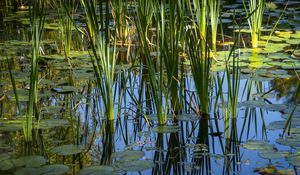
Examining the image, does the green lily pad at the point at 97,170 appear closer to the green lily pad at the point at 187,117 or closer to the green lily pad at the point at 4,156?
the green lily pad at the point at 4,156

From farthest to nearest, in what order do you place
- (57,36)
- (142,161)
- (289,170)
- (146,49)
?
(57,36) → (146,49) → (142,161) → (289,170)

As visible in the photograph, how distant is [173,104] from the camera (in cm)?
307

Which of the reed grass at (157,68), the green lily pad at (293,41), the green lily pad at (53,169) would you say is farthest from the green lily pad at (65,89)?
the green lily pad at (293,41)

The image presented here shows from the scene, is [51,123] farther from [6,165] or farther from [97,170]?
[97,170]

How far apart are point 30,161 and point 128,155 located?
45 cm

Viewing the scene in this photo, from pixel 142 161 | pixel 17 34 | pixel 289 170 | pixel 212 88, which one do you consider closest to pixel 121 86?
pixel 212 88

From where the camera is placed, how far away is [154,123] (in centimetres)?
294

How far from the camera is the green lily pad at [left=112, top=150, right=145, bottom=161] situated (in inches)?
96.6

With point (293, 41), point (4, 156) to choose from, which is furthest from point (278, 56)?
point (4, 156)

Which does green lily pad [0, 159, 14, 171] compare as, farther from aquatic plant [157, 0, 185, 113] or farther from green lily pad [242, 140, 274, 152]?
green lily pad [242, 140, 274, 152]

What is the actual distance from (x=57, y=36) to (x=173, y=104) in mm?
2618

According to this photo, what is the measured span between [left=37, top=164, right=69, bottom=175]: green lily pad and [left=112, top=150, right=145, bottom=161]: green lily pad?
263mm

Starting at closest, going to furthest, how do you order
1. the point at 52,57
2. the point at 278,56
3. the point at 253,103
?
the point at 253,103, the point at 278,56, the point at 52,57

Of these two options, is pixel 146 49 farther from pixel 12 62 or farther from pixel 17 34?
pixel 17 34
